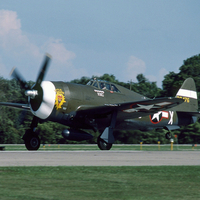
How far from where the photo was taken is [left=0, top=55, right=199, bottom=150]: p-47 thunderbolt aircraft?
68.6ft

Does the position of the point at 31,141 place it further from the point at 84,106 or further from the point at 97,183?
the point at 97,183

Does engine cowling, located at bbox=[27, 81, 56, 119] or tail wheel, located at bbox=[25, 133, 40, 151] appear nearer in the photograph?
engine cowling, located at bbox=[27, 81, 56, 119]

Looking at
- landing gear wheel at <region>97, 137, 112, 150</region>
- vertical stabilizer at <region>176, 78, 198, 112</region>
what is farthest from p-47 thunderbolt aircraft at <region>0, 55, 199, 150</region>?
vertical stabilizer at <region>176, 78, 198, 112</region>

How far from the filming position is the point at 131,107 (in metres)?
22.0

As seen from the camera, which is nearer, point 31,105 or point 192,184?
point 192,184

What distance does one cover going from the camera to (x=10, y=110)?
188ft

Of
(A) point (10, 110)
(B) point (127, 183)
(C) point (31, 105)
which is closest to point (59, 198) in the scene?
(B) point (127, 183)

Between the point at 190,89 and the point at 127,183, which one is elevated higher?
the point at 190,89

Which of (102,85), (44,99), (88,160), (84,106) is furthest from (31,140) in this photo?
(88,160)

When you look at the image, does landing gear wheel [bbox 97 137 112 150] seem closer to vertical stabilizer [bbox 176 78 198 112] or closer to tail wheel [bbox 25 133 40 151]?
tail wheel [bbox 25 133 40 151]

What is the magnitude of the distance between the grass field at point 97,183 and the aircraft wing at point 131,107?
32.9ft

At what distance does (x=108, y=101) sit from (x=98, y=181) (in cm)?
1458

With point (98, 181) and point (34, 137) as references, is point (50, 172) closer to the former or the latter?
point (98, 181)

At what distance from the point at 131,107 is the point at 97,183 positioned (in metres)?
13.6
